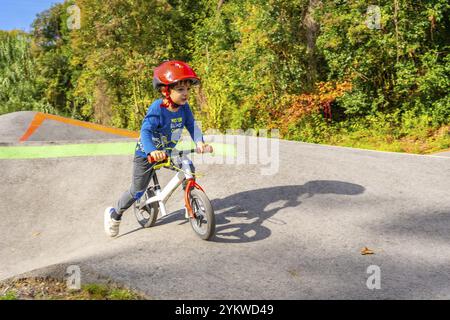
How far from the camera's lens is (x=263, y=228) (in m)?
5.51

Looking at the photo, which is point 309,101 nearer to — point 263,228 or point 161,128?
point 263,228

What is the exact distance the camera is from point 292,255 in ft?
15.5

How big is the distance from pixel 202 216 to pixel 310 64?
12.0 metres

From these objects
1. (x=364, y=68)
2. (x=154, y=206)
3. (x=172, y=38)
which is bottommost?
(x=154, y=206)

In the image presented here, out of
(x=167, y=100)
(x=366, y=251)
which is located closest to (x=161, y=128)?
(x=167, y=100)

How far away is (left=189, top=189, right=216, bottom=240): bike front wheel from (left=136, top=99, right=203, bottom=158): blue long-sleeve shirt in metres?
0.68

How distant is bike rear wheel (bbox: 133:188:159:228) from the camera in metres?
5.77

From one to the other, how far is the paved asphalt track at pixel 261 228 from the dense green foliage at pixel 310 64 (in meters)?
5.56

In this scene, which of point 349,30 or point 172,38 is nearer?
point 349,30

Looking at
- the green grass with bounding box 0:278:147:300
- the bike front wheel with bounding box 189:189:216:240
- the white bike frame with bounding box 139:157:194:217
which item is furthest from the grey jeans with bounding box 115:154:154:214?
the green grass with bounding box 0:278:147:300

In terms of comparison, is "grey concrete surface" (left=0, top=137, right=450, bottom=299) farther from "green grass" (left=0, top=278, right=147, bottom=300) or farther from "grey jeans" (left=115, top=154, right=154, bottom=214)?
"grey jeans" (left=115, top=154, right=154, bottom=214)
